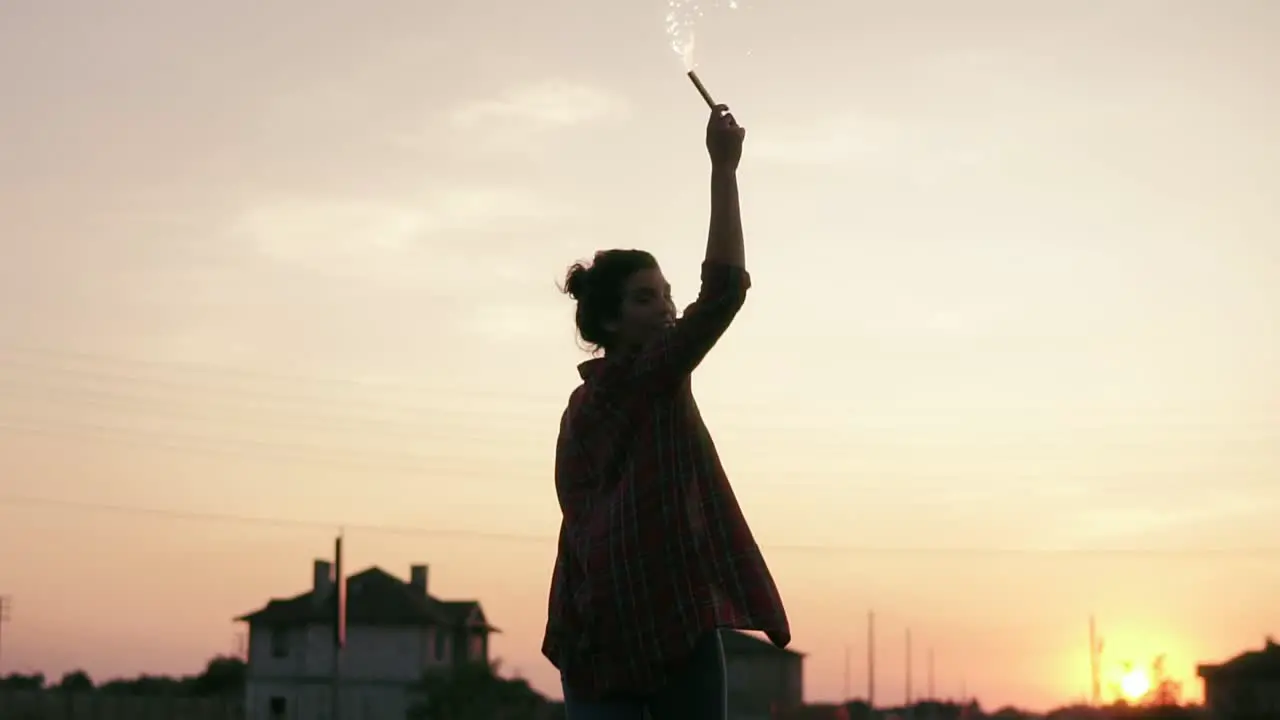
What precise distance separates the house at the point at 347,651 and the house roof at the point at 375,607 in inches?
1.5

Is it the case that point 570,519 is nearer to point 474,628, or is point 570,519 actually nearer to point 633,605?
point 633,605

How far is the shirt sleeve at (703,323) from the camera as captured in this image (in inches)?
136

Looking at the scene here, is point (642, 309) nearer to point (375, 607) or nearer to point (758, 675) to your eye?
point (375, 607)

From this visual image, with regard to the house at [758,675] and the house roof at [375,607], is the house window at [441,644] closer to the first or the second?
the house roof at [375,607]

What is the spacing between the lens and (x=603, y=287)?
3.82 metres

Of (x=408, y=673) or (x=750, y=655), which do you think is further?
(x=750, y=655)

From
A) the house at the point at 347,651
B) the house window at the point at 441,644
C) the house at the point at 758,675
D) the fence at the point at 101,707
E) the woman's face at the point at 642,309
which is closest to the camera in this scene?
the woman's face at the point at 642,309

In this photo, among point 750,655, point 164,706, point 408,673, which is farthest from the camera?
point 750,655

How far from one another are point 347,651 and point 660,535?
219 ft

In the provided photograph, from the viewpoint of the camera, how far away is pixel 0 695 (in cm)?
4831

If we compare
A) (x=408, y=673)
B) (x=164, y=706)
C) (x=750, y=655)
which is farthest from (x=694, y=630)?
(x=750, y=655)

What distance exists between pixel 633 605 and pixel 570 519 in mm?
339

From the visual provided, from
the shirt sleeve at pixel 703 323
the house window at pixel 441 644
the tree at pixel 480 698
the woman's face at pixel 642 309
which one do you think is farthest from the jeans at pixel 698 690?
the house window at pixel 441 644

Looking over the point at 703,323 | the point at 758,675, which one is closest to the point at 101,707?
the point at 758,675
